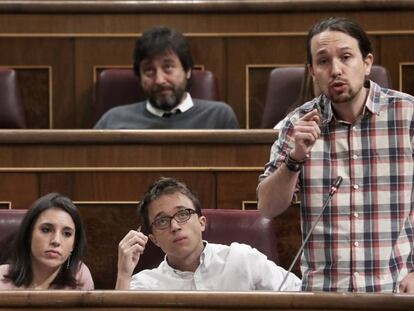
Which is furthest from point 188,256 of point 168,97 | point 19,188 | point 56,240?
point 168,97

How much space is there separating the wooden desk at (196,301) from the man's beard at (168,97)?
0.62m

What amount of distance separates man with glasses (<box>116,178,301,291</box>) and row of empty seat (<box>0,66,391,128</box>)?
1.22 feet

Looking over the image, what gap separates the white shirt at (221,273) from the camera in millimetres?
999

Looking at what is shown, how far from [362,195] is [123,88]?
Result: 0.62 meters

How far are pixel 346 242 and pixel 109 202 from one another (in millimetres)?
353

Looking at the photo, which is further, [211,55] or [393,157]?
[211,55]

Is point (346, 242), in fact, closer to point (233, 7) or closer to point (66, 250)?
point (66, 250)

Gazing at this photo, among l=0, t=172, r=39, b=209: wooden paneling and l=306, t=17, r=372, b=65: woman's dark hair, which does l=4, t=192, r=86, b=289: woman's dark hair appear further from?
l=306, t=17, r=372, b=65: woman's dark hair

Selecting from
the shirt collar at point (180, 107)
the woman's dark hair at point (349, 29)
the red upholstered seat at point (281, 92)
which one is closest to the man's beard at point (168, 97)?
the shirt collar at point (180, 107)

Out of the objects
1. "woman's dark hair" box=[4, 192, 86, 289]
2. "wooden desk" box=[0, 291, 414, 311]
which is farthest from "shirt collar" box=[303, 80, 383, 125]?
"woman's dark hair" box=[4, 192, 86, 289]

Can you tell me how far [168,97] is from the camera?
1354 mm

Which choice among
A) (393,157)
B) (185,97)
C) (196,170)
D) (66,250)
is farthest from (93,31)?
(393,157)

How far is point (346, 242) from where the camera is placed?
84cm

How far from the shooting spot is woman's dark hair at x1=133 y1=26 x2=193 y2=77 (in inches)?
53.0
